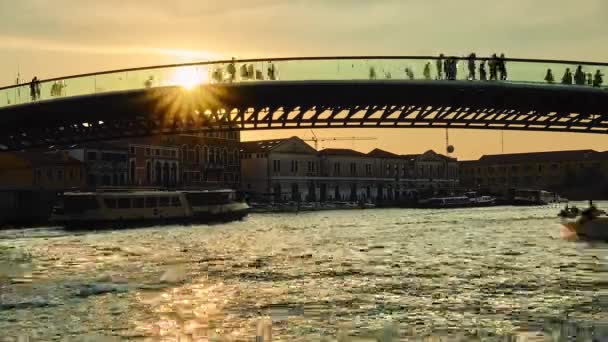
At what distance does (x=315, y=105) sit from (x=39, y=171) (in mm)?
56143

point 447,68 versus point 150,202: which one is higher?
point 447,68

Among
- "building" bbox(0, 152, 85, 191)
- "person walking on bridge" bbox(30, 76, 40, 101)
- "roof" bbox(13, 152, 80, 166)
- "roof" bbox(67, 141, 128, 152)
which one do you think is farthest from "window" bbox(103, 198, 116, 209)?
"roof" bbox(13, 152, 80, 166)

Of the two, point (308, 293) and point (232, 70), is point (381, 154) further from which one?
point (308, 293)

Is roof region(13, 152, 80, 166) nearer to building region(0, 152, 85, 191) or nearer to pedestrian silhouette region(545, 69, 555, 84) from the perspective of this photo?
building region(0, 152, 85, 191)

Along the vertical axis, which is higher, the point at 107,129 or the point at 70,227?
the point at 107,129

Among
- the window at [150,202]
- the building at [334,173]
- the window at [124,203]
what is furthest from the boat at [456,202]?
the window at [124,203]

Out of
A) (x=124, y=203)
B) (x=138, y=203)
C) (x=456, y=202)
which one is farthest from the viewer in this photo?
(x=456, y=202)

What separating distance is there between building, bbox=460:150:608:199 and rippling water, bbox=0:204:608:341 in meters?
136

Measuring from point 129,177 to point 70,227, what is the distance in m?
42.0

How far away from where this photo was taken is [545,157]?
177375mm

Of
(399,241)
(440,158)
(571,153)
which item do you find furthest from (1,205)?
(571,153)

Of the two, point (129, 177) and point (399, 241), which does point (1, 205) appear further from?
point (399, 241)

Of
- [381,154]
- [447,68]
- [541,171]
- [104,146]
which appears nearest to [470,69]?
[447,68]

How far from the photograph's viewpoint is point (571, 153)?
176625 millimetres
